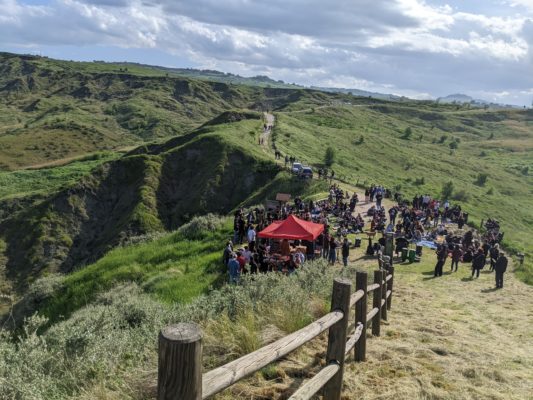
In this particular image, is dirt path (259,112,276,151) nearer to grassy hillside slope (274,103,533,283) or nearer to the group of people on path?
grassy hillside slope (274,103,533,283)

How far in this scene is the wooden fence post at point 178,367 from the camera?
2.98m

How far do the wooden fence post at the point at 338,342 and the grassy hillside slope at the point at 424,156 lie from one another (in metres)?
19.5

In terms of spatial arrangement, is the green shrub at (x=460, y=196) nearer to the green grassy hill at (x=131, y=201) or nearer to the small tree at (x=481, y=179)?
the small tree at (x=481, y=179)

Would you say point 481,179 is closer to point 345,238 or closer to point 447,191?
point 447,191

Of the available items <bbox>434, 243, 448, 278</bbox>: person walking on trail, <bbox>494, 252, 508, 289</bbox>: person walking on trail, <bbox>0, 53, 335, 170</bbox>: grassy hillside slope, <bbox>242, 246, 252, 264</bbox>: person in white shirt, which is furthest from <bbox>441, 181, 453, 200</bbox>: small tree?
<bbox>0, 53, 335, 170</bbox>: grassy hillside slope

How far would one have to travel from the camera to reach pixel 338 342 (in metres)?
5.46

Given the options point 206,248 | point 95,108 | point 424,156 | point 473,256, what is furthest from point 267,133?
point 95,108

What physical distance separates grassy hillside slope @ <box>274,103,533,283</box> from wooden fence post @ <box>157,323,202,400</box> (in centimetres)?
2232

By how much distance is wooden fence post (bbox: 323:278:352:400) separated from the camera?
5.41 metres

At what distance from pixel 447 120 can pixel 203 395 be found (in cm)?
15523

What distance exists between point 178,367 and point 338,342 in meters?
2.88

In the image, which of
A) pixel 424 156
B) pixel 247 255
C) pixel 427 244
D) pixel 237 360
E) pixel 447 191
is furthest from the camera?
pixel 424 156

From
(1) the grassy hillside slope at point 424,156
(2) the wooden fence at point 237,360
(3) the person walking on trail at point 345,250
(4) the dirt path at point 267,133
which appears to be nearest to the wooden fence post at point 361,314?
(2) the wooden fence at point 237,360

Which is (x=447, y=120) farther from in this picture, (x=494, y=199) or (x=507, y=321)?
(x=507, y=321)
